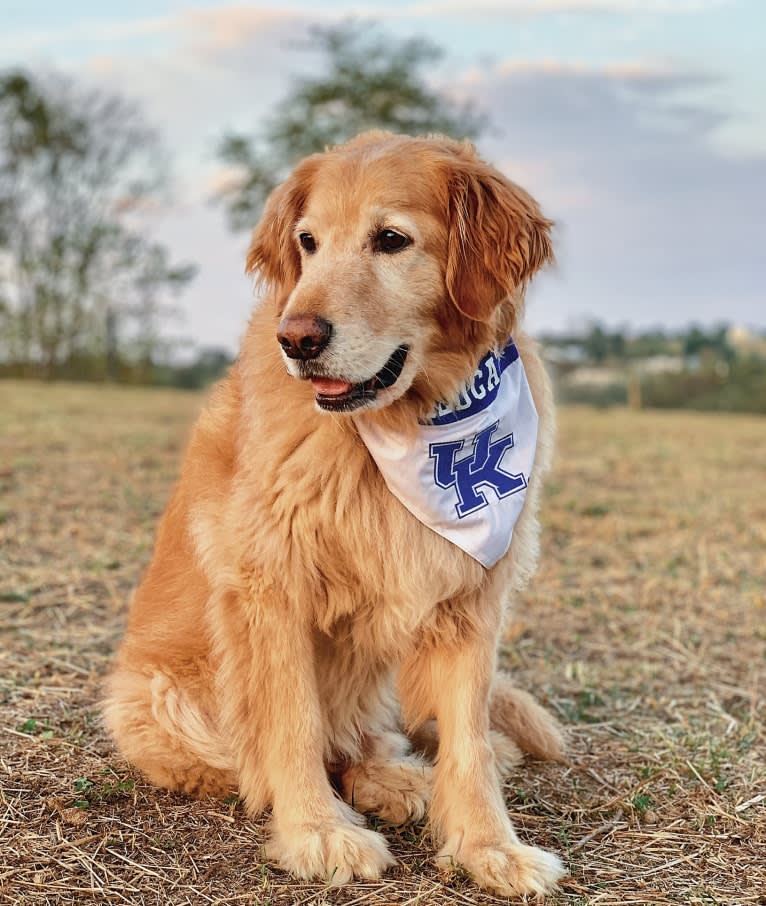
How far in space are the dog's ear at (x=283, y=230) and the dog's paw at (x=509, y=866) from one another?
6.09 feet

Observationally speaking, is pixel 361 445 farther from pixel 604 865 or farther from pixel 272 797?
pixel 604 865

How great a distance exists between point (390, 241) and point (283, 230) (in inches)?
16.7

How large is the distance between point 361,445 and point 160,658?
1.03 metres

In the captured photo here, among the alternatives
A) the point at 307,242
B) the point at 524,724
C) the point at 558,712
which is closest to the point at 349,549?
the point at 307,242

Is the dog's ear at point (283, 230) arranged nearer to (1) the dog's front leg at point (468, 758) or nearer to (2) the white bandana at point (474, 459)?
(2) the white bandana at point (474, 459)

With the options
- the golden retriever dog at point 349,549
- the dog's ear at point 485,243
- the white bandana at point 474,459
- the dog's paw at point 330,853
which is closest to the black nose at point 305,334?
the golden retriever dog at point 349,549

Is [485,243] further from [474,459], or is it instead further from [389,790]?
[389,790]

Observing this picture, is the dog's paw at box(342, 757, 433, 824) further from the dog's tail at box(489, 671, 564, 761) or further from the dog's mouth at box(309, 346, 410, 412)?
the dog's mouth at box(309, 346, 410, 412)

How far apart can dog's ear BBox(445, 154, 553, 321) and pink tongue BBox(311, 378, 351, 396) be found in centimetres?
45

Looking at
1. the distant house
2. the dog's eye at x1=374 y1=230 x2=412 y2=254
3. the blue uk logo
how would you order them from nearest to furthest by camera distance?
the dog's eye at x1=374 y1=230 x2=412 y2=254 < the blue uk logo < the distant house

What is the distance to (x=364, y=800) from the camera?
3.33 m

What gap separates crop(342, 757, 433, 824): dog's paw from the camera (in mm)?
3312

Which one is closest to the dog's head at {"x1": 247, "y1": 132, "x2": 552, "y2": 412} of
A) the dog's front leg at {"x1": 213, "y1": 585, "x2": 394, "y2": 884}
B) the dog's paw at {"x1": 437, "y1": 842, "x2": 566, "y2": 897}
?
the dog's front leg at {"x1": 213, "y1": 585, "x2": 394, "y2": 884}

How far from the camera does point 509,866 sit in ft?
9.73
